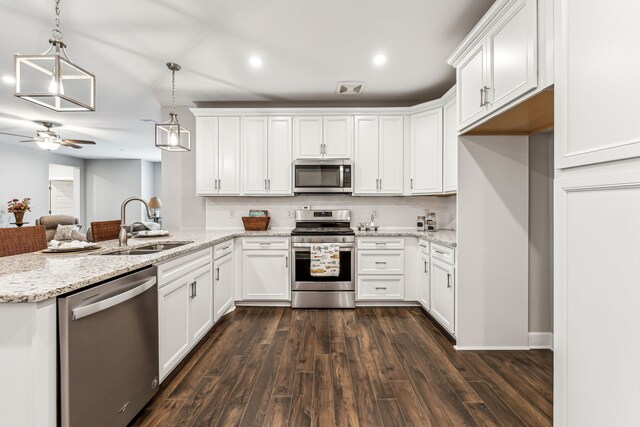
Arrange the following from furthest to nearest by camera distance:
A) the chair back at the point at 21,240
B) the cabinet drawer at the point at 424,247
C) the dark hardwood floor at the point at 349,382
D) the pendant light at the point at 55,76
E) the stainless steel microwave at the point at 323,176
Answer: the stainless steel microwave at the point at 323,176 < the cabinet drawer at the point at 424,247 < the chair back at the point at 21,240 < the dark hardwood floor at the point at 349,382 < the pendant light at the point at 55,76

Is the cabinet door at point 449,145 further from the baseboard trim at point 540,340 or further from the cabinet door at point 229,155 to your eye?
the cabinet door at point 229,155

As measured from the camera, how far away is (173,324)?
2.13m

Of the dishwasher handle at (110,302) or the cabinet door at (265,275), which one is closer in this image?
the dishwasher handle at (110,302)

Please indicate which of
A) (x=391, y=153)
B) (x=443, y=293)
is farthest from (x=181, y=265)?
(x=391, y=153)

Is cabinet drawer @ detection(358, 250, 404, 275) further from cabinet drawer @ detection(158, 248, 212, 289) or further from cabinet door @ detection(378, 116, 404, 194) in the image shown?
cabinet drawer @ detection(158, 248, 212, 289)

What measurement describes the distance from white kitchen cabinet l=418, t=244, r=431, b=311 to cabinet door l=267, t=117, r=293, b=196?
5.90 ft

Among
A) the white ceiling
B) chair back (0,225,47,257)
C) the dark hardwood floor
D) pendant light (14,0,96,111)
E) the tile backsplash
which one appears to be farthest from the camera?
the tile backsplash

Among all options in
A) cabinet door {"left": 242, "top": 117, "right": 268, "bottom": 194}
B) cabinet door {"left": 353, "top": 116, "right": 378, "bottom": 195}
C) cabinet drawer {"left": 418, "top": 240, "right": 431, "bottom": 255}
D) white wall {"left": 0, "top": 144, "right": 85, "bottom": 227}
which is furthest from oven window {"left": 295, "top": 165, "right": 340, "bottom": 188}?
white wall {"left": 0, "top": 144, "right": 85, "bottom": 227}

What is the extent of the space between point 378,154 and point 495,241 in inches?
73.1

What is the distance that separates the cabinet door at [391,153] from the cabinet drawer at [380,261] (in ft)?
2.76

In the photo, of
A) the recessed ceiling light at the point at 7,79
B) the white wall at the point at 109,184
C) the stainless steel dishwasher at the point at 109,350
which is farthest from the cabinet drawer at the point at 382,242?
the white wall at the point at 109,184

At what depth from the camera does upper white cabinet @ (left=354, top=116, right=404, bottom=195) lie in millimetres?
3939

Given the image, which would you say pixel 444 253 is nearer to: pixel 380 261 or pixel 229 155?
pixel 380 261

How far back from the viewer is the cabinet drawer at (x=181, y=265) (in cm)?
199
